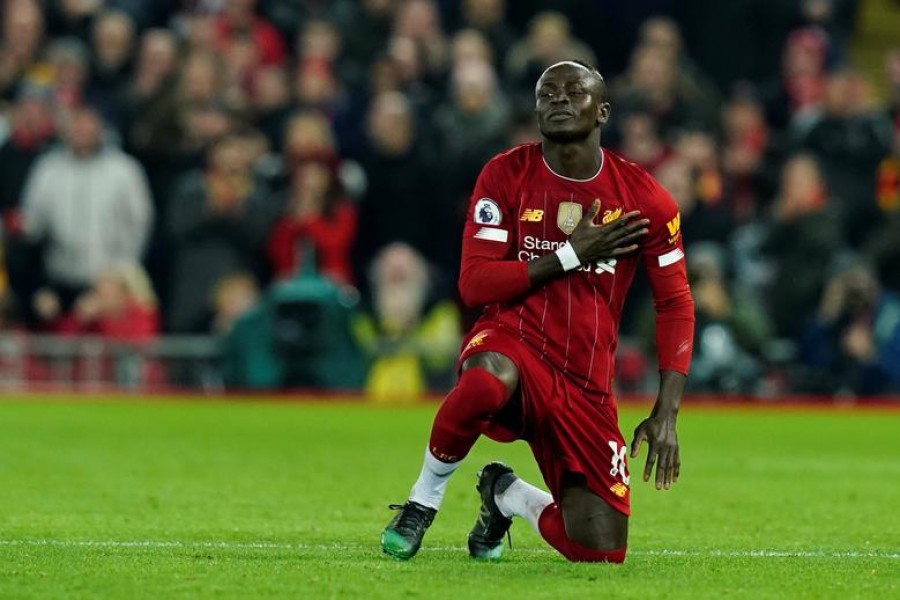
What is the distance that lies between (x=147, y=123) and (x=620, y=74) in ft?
16.8

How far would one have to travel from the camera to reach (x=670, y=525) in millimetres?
10102

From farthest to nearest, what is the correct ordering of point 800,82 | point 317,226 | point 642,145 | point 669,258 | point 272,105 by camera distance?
point 800,82 < point 272,105 < point 642,145 < point 317,226 < point 669,258

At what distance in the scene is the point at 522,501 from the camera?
333 inches

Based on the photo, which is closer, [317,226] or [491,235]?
[491,235]

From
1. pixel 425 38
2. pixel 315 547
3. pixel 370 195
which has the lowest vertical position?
pixel 315 547

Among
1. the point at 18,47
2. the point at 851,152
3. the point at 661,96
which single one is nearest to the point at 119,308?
the point at 18,47

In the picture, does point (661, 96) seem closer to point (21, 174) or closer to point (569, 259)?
point (21, 174)

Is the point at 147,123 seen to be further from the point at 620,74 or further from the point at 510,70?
the point at 620,74

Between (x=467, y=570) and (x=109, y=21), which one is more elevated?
(x=109, y=21)

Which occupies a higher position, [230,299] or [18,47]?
[18,47]

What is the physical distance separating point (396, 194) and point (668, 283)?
1093 cm

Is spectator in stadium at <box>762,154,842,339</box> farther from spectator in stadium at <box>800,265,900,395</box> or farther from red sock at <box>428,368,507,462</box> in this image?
red sock at <box>428,368,507,462</box>

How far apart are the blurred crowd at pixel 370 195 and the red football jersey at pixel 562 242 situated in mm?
9726

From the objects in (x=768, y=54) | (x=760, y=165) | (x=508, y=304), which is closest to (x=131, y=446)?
(x=508, y=304)
